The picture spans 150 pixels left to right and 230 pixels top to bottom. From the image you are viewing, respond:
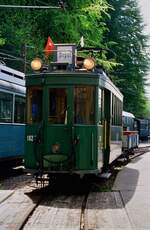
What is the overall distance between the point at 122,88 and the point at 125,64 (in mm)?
2191

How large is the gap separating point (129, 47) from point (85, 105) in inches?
1874

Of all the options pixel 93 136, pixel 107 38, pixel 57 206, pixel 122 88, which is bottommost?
pixel 57 206

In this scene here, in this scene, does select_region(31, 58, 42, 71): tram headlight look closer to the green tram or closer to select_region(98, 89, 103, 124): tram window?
the green tram

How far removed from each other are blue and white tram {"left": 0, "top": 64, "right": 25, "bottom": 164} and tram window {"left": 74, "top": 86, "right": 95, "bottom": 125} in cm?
361

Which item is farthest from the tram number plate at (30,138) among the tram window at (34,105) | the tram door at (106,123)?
the tram door at (106,123)

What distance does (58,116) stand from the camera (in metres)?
14.6

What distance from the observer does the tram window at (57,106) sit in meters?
14.5

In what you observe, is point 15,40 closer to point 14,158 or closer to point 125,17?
point 14,158

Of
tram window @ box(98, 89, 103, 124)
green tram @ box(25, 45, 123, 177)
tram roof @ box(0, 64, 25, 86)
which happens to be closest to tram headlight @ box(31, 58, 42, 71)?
green tram @ box(25, 45, 123, 177)

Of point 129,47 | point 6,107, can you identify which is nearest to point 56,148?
point 6,107

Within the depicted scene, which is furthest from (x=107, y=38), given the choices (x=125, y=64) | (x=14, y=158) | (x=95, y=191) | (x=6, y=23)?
(x=95, y=191)

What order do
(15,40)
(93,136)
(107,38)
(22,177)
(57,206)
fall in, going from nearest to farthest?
(57,206)
(93,136)
(22,177)
(15,40)
(107,38)

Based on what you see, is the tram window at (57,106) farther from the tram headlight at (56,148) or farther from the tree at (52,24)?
the tree at (52,24)

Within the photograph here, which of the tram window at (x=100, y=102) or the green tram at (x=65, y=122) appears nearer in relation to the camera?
the green tram at (x=65, y=122)
